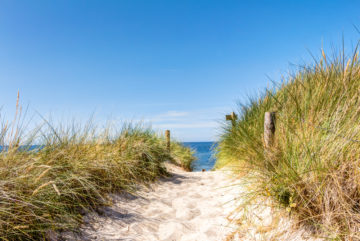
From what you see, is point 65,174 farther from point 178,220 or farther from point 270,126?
point 270,126

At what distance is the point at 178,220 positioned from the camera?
307 cm

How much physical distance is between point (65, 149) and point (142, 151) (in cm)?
180

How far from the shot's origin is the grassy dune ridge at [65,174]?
205cm

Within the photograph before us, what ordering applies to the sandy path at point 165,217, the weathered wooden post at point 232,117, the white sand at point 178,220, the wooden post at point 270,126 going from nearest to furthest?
1. the white sand at point 178,220
2. the sandy path at point 165,217
3. the wooden post at point 270,126
4. the weathered wooden post at point 232,117

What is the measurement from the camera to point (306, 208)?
1.95m

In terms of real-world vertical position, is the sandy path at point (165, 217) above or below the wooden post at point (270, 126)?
below

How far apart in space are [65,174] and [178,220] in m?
1.60

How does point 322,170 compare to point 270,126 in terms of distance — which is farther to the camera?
point 270,126

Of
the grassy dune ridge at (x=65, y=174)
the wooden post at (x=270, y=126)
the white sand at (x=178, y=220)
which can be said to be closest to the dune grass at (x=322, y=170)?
the white sand at (x=178, y=220)

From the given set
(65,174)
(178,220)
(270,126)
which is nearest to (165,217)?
(178,220)

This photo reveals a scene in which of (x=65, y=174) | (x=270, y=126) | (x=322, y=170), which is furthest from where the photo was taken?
(x=270, y=126)

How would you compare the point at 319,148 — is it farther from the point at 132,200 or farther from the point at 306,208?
the point at 132,200

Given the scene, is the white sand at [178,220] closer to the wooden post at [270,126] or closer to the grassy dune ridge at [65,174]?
the grassy dune ridge at [65,174]

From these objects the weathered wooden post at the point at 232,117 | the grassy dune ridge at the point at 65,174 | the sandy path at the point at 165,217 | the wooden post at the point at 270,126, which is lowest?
the sandy path at the point at 165,217
